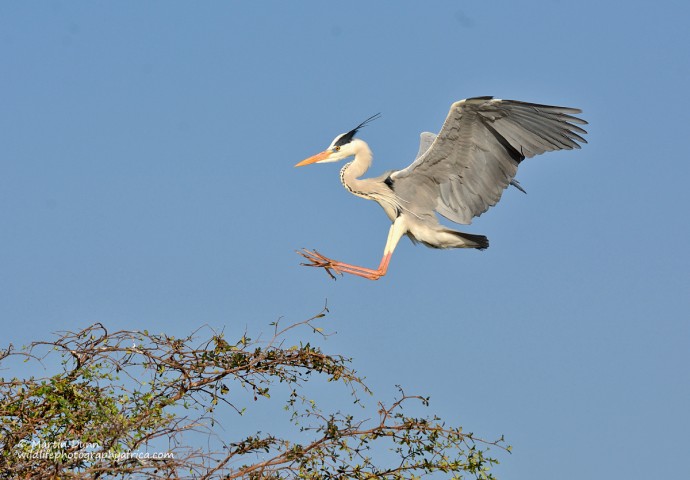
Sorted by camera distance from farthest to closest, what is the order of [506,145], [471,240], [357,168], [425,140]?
[425,140] → [357,168] → [471,240] → [506,145]

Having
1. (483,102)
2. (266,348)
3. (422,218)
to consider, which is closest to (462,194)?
(422,218)

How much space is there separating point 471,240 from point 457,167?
683 millimetres

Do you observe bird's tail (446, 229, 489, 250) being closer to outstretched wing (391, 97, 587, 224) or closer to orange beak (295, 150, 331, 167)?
outstretched wing (391, 97, 587, 224)

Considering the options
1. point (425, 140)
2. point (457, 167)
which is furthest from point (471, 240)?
point (425, 140)

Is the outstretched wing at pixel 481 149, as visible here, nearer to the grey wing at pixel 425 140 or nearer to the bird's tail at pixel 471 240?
the bird's tail at pixel 471 240

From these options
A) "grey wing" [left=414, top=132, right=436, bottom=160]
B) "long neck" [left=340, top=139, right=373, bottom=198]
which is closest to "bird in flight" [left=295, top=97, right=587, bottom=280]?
"long neck" [left=340, top=139, right=373, bottom=198]

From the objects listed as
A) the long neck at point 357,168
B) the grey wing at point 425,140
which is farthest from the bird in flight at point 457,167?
the grey wing at point 425,140

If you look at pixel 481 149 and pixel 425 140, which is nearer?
pixel 481 149

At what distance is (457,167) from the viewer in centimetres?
809

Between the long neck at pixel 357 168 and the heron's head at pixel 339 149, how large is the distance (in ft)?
0.11

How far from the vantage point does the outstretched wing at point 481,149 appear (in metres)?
7.52

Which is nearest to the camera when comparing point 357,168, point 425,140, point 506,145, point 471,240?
point 506,145

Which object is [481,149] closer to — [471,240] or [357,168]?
[471,240]

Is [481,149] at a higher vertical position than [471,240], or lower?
higher
